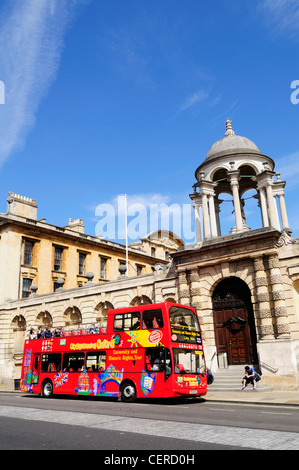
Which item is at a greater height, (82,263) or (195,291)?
(82,263)

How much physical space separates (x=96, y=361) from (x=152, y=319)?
12.8 feet

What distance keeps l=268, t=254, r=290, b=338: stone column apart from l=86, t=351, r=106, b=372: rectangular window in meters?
8.94

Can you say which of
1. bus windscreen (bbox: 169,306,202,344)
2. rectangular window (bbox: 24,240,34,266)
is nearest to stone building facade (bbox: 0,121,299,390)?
bus windscreen (bbox: 169,306,202,344)

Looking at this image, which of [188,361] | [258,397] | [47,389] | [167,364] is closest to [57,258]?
[47,389]

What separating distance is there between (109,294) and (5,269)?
42.8 feet

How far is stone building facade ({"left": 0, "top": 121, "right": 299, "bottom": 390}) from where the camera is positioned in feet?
66.5

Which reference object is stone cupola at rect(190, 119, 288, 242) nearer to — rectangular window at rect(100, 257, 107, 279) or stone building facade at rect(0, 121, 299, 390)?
stone building facade at rect(0, 121, 299, 390)

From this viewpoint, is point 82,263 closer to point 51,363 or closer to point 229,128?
point 229,128

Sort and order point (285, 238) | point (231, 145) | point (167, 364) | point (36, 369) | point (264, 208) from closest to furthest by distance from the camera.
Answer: point (167, 364), point (285, 238), point (36, 369), point (264, 208), point (231, 145)

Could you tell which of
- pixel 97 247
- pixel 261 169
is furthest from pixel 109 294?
pixel 97 247

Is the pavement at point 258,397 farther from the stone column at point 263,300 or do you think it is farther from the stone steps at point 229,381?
the stone column at point 263,300

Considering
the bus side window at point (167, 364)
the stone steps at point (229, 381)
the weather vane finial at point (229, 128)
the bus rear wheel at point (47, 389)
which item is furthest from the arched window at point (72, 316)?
the weather vane finial at point (229, 128)

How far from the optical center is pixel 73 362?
19.7 metres
